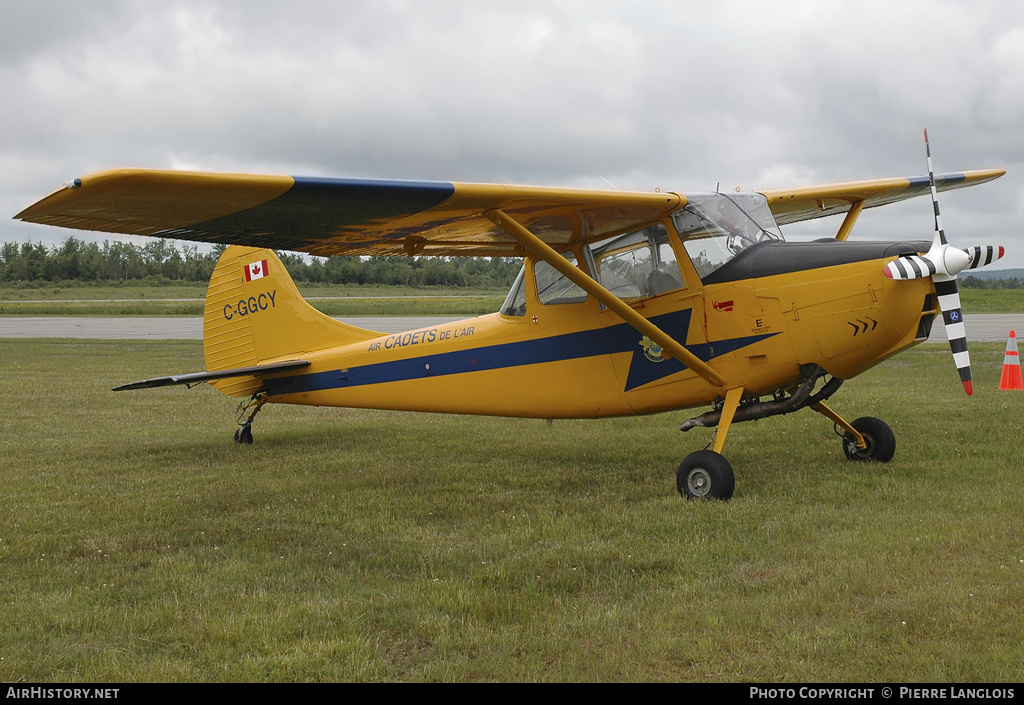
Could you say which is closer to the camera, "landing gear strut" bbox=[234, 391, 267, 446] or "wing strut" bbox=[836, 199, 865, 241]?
"wing strut" bbox=[836, 199, 865, 241]

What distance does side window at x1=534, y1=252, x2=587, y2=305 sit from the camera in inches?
307

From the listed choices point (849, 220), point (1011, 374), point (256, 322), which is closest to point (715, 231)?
point (849, 220)

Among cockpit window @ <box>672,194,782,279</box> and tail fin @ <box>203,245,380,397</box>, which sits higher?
cockpit window @ <box>672,194,782,279</box>

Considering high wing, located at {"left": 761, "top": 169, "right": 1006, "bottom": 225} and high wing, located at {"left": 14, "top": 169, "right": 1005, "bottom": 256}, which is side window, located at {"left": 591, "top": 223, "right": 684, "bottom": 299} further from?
high wing, located at {"left": 761, "top": 169, "right": 1006, "bottom": 225}

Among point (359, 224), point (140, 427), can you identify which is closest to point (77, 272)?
point (140, 427)

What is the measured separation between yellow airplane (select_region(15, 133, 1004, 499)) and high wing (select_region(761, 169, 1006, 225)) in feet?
0.11

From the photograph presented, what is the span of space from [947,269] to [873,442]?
2.44m

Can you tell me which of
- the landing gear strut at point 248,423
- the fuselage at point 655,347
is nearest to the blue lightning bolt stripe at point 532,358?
the fuselage at point 655,347

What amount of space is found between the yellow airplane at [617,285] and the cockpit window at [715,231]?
1 centimetres

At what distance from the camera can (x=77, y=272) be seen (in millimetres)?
78375

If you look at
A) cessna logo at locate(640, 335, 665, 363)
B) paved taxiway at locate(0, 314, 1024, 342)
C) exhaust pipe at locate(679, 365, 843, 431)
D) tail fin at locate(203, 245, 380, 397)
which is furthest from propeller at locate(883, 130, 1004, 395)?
paved taxiway at locate(0, 314, 1024, 342)

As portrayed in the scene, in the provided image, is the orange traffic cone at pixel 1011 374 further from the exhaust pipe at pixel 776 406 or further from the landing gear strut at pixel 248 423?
the landing gear strut at pixel 248 423

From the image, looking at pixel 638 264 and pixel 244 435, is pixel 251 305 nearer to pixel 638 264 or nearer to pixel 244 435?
pixel 244 435
